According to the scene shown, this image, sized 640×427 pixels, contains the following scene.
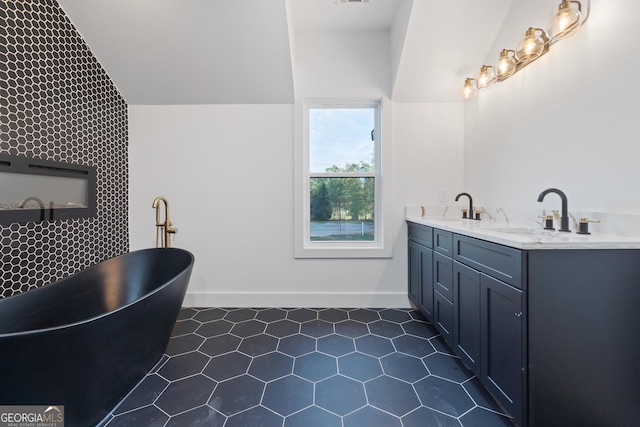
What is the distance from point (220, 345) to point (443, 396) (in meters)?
1.48

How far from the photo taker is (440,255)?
6.31ft

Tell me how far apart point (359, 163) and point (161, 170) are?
6.45ft

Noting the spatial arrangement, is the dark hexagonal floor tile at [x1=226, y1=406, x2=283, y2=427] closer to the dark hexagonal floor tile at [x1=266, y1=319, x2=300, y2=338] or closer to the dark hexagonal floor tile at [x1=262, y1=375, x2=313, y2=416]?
the dark hexagonal floor tile at [x1=262, y1=375, x2=313, y2=416]

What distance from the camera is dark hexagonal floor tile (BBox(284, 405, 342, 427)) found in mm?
1280

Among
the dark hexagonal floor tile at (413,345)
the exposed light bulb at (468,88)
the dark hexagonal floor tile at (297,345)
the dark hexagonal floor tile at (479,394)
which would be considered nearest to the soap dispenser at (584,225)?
the dark hexagonal floor tile at (479,394)

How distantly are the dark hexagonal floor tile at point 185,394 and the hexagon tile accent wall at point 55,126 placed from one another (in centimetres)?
125

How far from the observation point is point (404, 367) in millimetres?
1706

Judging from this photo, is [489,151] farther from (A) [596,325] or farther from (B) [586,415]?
(B) [586,415]

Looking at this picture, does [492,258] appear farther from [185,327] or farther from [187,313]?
[187,313]

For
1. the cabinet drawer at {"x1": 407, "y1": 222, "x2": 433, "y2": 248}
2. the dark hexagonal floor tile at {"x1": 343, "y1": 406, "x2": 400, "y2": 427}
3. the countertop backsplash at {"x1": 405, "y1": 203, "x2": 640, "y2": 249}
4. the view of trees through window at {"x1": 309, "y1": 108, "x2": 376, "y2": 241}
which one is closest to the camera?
the countertop backsplash at {"x1": 405, "y1": 203, "x2": 640, "y2": 249}

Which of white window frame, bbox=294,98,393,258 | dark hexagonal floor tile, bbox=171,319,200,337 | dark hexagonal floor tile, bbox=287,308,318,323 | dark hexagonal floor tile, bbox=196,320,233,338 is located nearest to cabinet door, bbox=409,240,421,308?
white window frame, bbox=294,98,393,258

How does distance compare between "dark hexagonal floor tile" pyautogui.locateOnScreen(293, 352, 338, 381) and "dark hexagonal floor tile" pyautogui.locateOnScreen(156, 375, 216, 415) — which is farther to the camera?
"dark hexagonal floor tile" pyautogui.locateOnScreen(293, 352, 338, 381)

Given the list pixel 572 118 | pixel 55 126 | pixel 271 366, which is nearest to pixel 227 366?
pixel 271 366

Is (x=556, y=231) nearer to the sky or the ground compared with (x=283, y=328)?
nearer to the sky
